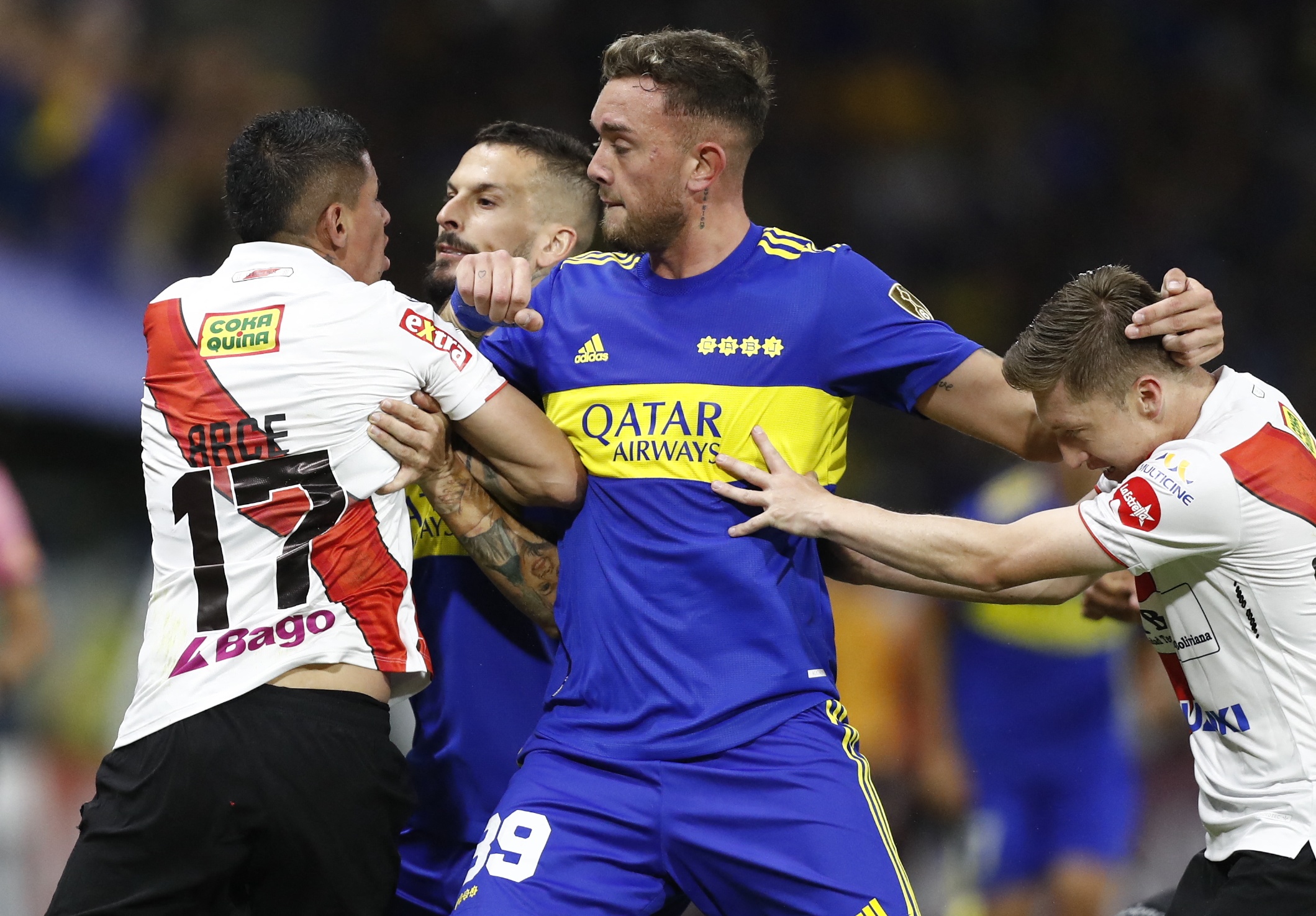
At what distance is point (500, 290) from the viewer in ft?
10.1

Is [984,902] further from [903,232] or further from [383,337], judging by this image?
[383,337]

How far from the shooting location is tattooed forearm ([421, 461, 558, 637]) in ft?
10.7

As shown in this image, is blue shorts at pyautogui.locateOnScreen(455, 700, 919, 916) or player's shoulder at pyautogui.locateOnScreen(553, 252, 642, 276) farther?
player's shoulder at pyautogui.locateOnScreen(553, 252, 642, 276)

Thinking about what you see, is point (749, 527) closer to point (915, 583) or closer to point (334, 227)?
point (915, 583)

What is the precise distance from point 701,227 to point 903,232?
15.5 feet

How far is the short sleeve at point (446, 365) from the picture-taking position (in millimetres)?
3045

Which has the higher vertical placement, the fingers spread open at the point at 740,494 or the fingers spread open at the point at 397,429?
the fingers spread open at the point at 397,429

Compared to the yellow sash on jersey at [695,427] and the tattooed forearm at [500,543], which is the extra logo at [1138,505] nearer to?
the yellow sash on jersey at [695,427]

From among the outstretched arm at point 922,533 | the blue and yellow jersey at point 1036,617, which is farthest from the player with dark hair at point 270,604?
the blue and yellow jersey at point 1036,617

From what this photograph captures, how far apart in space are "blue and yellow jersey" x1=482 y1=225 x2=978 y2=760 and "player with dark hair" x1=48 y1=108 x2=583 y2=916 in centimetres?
31

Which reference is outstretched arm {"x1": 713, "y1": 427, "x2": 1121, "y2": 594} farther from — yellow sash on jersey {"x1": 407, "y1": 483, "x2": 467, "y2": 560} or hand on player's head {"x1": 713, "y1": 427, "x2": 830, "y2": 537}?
yellow sash on jersey {"x1": 407, "y1": 483, "x2": 467, "y2": 560}

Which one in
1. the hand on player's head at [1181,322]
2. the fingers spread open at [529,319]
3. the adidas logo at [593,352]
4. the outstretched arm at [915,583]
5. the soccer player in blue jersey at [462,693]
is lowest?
the soccer player in blue jersey at [462,693]

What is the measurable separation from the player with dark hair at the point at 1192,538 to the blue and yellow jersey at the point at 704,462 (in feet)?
0.38

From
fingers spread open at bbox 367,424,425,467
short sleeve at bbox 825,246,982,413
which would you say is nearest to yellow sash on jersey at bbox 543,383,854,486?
short sleeve at bbox 825,246,982,413
